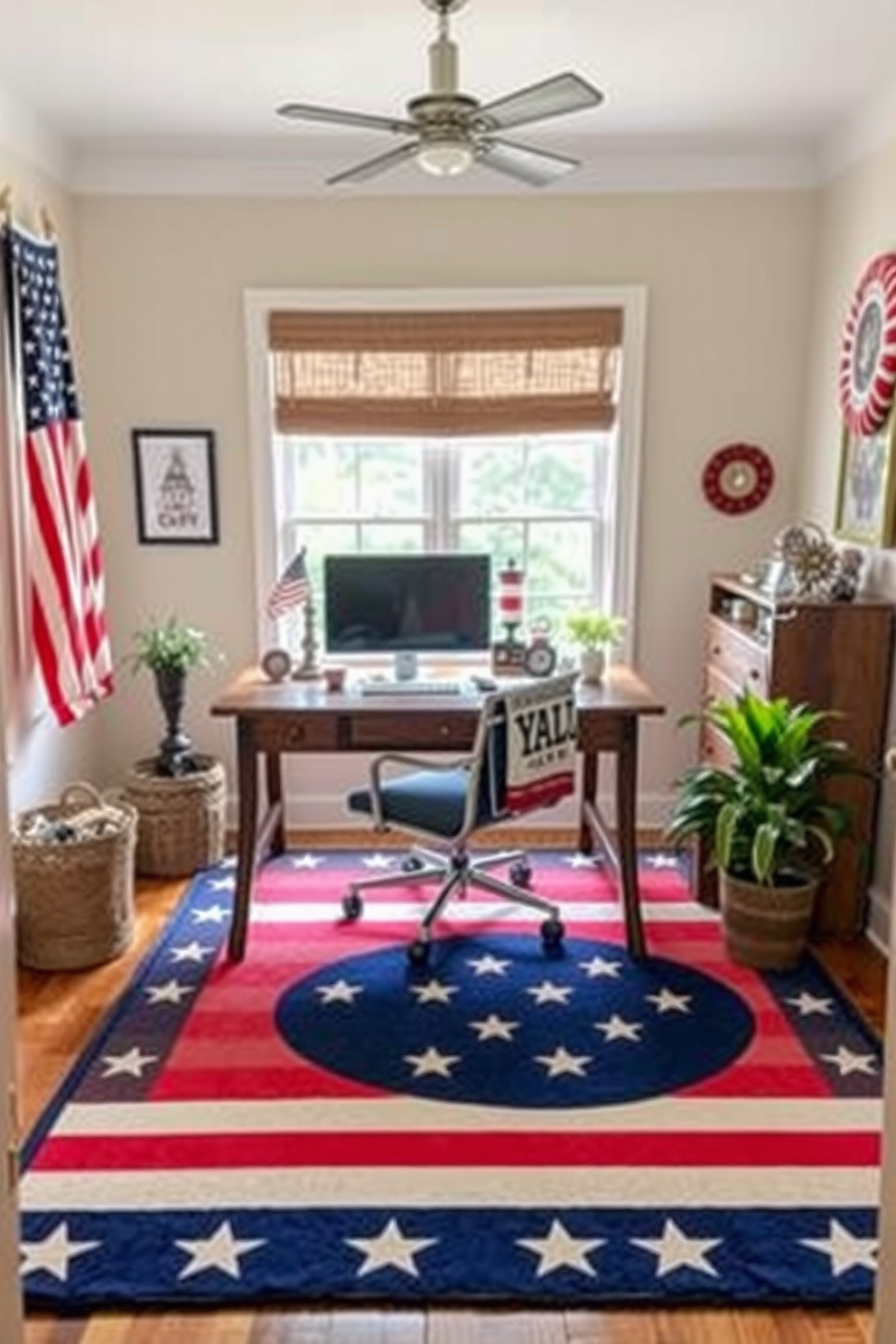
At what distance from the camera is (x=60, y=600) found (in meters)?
3.70

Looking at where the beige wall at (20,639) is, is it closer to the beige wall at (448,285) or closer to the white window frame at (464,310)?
the beige wall at (448,285)

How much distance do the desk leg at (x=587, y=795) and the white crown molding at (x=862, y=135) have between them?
2.25 meters

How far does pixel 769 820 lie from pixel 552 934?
73 cm

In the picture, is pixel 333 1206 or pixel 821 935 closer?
pixel 333 1206

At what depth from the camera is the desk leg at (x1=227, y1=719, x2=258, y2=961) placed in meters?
3.39

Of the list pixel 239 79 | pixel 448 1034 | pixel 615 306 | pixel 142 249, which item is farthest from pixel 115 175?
pixel 448 1034

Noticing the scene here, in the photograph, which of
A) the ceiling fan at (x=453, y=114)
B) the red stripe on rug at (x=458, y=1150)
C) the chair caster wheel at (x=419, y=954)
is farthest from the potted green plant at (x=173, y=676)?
the ceiling fan at (x=453, y=114)

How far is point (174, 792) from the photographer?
4.05 m

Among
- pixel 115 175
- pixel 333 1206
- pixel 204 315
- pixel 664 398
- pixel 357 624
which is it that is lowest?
pixel 333 1206

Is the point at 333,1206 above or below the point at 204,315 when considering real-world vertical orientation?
below

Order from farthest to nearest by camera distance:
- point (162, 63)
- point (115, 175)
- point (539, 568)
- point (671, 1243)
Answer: point (539, 568)
point (115, 175)
point (162, 63)
point (671, 1243)

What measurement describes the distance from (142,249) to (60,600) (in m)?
1.44

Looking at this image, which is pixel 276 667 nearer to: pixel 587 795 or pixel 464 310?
pixel 587 795

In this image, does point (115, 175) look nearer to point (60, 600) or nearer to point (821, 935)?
point (60, 600)
